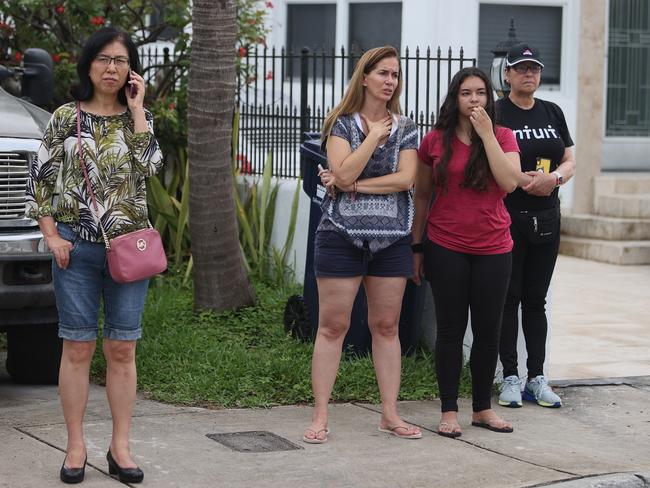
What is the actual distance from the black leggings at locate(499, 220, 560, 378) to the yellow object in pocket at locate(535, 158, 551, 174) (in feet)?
1.10

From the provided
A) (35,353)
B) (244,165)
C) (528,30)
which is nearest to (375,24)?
(528,30)

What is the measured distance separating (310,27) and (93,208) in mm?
10099

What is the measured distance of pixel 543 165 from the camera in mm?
7121

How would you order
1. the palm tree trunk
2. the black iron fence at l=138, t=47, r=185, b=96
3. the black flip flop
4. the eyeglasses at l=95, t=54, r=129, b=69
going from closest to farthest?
the eyeglasses at l=95, t=54, r=129, b=69, the black flip flop, the palm tree trunk, the black iron fence at l=138, t=47, r=185, b=96

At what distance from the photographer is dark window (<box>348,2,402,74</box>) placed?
47.1 feet

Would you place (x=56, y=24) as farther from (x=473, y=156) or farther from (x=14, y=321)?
(x=473, y=156)

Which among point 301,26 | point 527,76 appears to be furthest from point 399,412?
point 301,26

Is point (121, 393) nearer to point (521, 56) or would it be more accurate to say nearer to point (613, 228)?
point (521, 56)

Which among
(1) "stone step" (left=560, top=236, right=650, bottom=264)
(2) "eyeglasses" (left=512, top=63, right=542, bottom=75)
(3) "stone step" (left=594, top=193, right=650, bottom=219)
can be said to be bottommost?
(1) "stone step" (left=560, top=236, right=650, bottom=264)

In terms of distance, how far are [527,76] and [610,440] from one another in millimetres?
1944

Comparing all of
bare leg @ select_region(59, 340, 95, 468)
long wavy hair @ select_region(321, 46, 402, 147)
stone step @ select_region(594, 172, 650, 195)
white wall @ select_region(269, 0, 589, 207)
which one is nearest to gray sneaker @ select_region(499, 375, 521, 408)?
long wavy hair @ select_region(321, 46, 402, 147)

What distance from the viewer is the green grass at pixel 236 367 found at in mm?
7309

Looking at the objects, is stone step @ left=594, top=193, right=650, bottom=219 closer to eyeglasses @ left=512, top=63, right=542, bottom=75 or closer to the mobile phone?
eyeglasses @ left=512, top=63, right=542, bottom=75

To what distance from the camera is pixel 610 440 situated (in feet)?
22.0
